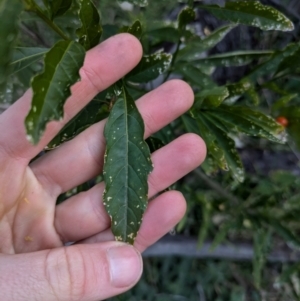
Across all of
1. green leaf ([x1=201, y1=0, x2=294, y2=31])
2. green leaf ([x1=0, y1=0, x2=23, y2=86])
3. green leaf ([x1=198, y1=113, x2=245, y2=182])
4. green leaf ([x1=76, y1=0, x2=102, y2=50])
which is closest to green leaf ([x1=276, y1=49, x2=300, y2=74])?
green leaf ([x1=201, y1=0, x2=294, y2=31])

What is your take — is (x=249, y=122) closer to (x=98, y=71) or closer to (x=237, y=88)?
(x=237, y=88)

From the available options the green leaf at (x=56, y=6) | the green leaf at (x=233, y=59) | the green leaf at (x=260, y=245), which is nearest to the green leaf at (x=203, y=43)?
the green leaf at (x=233, y=59)

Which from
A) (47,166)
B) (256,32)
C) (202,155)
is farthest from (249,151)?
(47,166)

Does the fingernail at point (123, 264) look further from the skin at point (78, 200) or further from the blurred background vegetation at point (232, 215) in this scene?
the blurred background vegetation at point (232, 215)

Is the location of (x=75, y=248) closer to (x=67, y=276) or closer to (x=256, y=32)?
(x=67, y=276)

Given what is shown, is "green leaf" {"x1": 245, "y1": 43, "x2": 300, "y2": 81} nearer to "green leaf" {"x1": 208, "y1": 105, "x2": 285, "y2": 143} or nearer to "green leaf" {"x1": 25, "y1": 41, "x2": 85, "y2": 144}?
"green leaf" {"x1": 208, "y1": 105, "x2": 285, "y2": 143}

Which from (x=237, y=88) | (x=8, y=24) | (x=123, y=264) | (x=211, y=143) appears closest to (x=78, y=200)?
(x=123, y=264)
